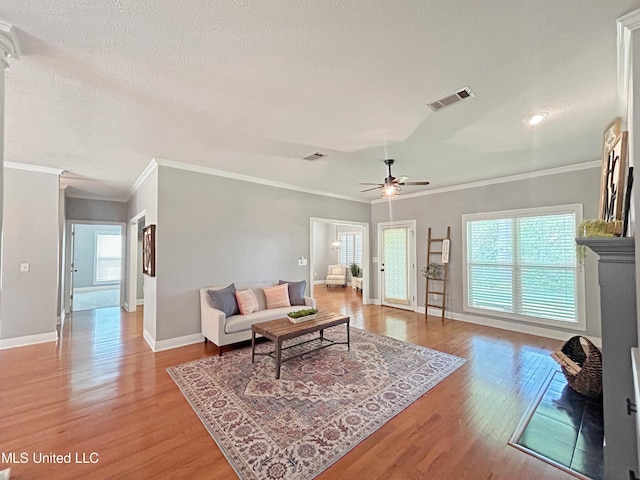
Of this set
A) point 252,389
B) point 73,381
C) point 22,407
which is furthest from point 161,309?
point 252,389

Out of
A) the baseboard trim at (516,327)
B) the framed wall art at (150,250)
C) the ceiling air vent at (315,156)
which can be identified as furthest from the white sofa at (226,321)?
the baseboard trim at (516,327)

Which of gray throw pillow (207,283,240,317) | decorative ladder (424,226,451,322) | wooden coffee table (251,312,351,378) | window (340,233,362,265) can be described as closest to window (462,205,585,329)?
decorative ladder (424,226,451,322)

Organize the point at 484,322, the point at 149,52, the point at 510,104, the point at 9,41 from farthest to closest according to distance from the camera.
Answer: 1. the point at 484,322
2. the point at 510,104
3. the point at 149,52
4. the point at 9,41

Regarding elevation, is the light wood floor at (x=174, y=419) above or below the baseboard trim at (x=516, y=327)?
below

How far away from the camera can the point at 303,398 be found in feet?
8.69

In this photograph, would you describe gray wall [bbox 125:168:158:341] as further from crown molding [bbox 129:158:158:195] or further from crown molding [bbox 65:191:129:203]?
crown molding [bbox 65:191:129:203]

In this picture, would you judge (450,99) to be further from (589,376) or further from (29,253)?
(29,253)

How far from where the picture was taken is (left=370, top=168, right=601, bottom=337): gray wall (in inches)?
164

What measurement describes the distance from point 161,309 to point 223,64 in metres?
3.39

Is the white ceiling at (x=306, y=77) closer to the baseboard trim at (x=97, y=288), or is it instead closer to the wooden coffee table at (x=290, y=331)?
the wooden coffee table at (x=290, y=331)

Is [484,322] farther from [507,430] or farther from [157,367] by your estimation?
[157,367]

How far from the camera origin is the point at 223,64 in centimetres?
193

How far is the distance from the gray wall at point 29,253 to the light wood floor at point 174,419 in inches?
18.1

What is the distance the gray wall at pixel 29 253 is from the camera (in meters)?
4.06
